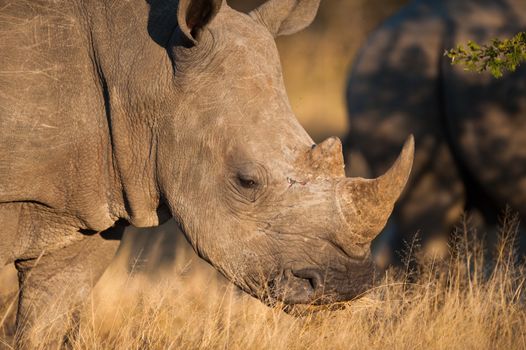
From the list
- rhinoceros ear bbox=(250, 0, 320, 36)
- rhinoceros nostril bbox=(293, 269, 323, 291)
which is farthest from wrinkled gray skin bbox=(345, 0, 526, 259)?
rhinoceros nostril bbox=(293, 269, 323, 291)

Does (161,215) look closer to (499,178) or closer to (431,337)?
(431,337)

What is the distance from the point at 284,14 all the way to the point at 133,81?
3.46 feet

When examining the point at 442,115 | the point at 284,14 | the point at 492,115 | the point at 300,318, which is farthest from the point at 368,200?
the point at 442,115

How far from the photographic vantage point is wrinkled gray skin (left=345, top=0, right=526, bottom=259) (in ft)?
25.6

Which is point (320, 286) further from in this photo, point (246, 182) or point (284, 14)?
point (284, 14)

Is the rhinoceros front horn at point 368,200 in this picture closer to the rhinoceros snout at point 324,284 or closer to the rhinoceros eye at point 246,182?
the rhinoceros snout at point 324,284

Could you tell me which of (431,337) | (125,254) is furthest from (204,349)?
(125,254)

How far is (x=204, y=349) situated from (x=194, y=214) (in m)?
0.61

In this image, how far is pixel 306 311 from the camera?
4734mm

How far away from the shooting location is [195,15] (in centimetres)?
483

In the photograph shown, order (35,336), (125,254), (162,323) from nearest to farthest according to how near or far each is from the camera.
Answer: (35,336) → (162,323) → (125,254)

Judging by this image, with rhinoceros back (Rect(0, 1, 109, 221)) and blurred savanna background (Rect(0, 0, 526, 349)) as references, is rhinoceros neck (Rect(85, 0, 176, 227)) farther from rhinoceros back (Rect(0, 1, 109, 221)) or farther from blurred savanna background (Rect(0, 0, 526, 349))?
blurred savanna background (Rect(0, 0, 526, 349))

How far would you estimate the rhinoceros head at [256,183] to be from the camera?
4.66 meters

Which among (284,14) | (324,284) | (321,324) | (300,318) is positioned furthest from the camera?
(284,14)
